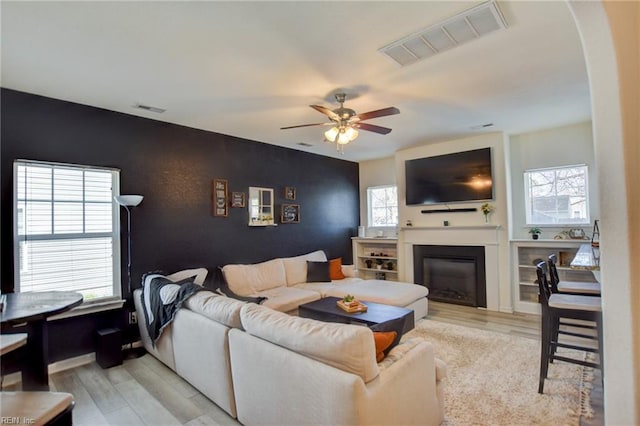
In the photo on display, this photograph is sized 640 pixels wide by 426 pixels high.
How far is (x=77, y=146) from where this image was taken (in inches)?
133

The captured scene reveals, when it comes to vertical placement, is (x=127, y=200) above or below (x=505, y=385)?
above

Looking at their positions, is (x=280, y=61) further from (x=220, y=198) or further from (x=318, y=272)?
(x=318, y=272)

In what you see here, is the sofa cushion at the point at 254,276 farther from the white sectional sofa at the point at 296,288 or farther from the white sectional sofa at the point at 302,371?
the white sectional sofa at the point at 302,371

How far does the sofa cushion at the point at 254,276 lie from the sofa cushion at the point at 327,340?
93.4 inches

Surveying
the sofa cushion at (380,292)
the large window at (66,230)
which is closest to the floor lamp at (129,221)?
the large window at (66,230)

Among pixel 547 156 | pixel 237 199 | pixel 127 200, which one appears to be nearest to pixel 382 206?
pixel 547 156

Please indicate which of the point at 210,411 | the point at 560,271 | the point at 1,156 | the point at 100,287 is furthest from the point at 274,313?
the point at 560,271

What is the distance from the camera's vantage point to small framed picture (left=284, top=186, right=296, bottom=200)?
5.54m

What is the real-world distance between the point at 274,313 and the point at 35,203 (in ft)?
9.06

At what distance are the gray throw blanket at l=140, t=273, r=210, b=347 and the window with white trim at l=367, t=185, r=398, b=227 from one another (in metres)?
4.50

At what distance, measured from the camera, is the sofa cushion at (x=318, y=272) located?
5.10 meters

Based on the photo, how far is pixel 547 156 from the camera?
4.86 m

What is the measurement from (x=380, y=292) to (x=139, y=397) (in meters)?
2.87

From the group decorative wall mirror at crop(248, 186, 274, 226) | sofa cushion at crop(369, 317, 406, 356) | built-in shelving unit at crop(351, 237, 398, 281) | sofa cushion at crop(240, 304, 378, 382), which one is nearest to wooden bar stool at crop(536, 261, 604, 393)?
sofa cushion at crop(369, 317, 406, 356)
